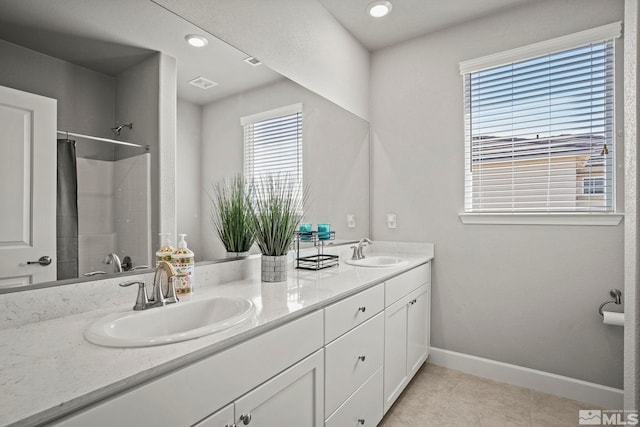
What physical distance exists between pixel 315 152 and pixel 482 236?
52.0 inches

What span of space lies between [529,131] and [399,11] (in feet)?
3.96

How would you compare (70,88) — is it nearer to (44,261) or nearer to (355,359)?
(44,261)

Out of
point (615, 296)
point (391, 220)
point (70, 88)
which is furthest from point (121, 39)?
point (615, 296)

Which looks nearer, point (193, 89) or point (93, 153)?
point (93, 153)

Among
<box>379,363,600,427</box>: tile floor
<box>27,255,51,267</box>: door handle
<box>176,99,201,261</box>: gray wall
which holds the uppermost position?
<box>176,99,201,261</box>: gray wall

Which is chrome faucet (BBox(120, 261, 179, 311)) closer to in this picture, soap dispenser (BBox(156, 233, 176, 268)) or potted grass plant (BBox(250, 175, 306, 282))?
soap dispenser (BBox(156, 233, 176, 268))

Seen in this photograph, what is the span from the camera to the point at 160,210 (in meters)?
1.31

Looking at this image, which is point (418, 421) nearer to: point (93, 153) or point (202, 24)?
point (93, 153)

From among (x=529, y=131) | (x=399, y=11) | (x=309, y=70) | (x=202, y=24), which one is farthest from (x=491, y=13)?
(x=202, y=24)

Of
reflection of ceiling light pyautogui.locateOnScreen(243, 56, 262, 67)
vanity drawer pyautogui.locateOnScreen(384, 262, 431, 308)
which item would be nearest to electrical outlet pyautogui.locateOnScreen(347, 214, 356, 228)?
vanity drawer pyautogui.locateOnScreen(384, 262, 431, 308)

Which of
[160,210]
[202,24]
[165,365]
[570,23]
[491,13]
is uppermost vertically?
[491,13]

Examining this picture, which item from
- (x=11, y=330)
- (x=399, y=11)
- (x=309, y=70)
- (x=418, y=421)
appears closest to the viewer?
(x=11, y=330)

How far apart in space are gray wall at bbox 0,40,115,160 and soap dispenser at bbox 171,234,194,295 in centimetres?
42

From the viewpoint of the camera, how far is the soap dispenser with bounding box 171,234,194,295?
1.25 meters
